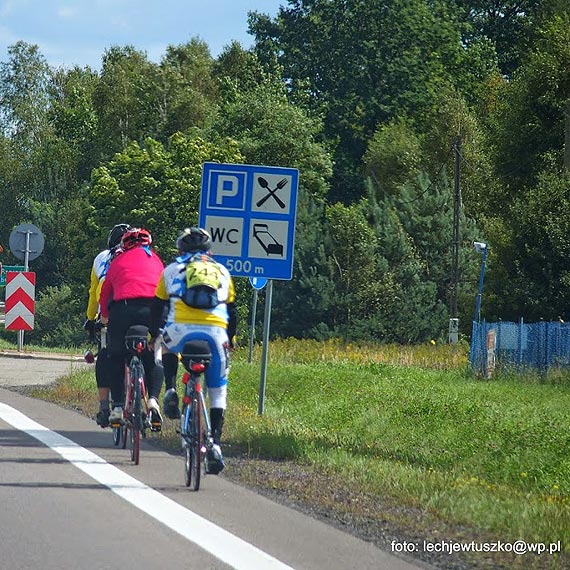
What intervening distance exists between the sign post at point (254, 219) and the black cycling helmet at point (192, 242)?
14.9 ft

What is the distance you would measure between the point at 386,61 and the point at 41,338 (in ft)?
82.4

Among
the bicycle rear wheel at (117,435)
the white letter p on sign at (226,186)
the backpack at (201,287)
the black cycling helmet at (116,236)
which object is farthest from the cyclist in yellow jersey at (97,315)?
the white letter p on sign at (226,186)

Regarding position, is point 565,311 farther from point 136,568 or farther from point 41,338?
point 41,338

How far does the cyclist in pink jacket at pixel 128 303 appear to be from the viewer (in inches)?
455

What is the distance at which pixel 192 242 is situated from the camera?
10.1 m

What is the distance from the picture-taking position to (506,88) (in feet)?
175

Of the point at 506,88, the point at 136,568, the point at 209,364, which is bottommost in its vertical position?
the point at 136,568

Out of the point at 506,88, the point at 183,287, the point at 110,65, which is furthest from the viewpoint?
the point at 110,65

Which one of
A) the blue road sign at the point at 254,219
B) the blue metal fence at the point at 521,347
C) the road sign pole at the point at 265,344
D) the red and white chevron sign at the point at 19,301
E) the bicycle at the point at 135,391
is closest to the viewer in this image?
the bicycle at the point at 135,391

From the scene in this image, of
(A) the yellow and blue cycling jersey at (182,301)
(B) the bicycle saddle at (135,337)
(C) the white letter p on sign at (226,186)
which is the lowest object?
(B) the bicycle saddle at (135,337)

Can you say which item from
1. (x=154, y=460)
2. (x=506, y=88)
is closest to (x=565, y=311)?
→ (x=506, y=88)

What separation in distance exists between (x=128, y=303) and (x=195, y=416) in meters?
2.07

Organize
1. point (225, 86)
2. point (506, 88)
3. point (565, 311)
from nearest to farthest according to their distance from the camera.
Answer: point (565, 311) < point (506, 88) < point (225, 86)

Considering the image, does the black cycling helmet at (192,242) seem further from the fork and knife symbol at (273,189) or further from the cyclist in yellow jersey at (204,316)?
the fork and knife symbol at (273,189)
